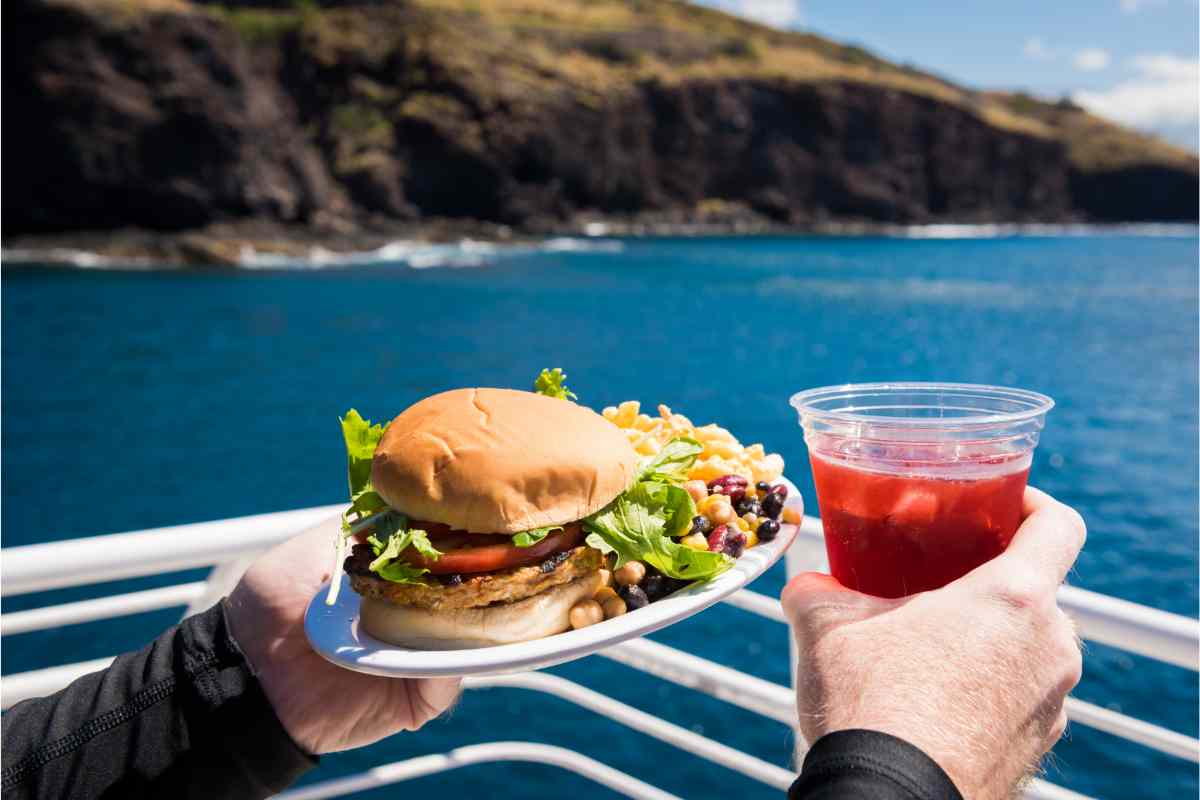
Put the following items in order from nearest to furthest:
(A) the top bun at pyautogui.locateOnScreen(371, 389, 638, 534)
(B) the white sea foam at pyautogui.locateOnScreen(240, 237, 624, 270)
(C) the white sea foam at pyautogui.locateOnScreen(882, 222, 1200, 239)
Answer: (A) the top bun at pyautogui.locateOnScreen(371, 389, 638, 534), (B) the white sea foam at pyautogui.locateOnScreen(240, 237, 624, 270), (C) the white sea foam at pyautogui.locateOnScreen(882, 222, 1200, 239)

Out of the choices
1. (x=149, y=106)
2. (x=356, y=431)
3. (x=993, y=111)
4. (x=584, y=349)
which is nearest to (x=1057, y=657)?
(x=356, y=431)

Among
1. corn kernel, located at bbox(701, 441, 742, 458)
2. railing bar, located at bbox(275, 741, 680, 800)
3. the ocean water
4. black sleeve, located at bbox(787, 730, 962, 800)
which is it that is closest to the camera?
black sleeve, located at bbox(787, 730, 962, 800)

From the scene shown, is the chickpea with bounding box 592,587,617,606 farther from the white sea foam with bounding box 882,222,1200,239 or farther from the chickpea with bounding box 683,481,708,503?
the white sea foam with bounding box 882,222,1200,239

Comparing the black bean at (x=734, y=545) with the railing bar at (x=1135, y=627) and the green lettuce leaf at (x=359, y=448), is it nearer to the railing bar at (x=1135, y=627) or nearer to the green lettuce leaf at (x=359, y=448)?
the railing bar at (x=1135, y=627)

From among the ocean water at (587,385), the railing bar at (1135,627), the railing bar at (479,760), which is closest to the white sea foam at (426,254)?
the ocean water at (587,385)

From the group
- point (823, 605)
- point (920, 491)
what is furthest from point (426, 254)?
point (823, 605)

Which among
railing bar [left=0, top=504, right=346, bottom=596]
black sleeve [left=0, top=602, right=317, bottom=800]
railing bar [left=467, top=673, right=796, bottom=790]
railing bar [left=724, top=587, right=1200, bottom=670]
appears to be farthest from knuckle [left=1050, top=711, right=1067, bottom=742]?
railing bar [left=467, top=673, right=796, bottom=790]

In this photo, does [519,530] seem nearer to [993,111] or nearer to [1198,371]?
[1198,371]
